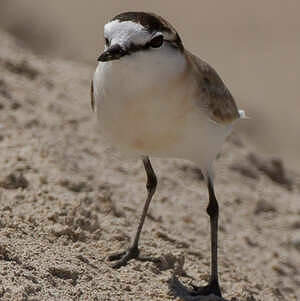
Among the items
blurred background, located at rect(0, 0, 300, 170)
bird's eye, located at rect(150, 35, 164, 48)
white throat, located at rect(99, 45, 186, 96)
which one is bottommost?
blurred background, located at rect(0, 0, 300, 170)

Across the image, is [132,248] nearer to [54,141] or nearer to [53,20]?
[54,141]

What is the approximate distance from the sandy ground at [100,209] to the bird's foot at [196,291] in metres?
0.09

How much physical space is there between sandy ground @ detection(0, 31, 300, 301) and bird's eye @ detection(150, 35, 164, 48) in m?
1.38

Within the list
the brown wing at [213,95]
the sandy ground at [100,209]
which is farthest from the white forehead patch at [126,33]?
the sandy ground at [100,209]

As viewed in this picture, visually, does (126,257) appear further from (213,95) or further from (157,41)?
(157,41)

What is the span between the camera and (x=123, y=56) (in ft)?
14.9

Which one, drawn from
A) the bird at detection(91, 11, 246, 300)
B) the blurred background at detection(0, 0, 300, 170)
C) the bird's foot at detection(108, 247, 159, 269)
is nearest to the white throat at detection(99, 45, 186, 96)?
the bird at detection(91, 11, 246, 300)

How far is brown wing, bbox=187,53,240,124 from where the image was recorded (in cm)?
529

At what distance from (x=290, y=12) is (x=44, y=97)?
458 inches

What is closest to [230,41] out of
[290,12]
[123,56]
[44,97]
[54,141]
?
[290,12]

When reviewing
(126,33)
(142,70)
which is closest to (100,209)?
(142,70)

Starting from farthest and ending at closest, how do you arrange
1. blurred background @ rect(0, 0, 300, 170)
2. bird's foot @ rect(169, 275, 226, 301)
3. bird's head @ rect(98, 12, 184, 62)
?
blurred background @ rect(0, 0, 300, 170) → bird's foot @ rect(169, 275, 226, 301) → bird's head @ rect(98, 12, 184, 62)

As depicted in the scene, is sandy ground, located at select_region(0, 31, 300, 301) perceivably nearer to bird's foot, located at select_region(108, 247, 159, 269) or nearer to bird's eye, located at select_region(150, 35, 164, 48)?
bird's foot, located at select_region(108, 247, 159, 269)

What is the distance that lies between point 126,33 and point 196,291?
1828 millimetres
